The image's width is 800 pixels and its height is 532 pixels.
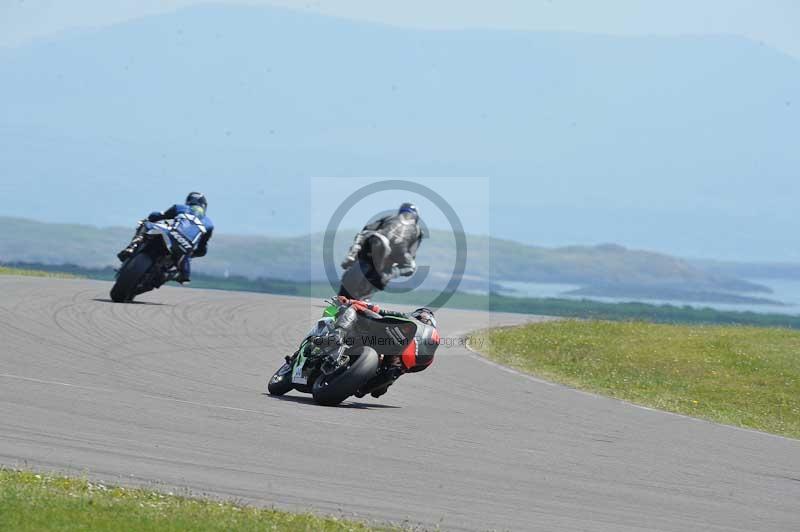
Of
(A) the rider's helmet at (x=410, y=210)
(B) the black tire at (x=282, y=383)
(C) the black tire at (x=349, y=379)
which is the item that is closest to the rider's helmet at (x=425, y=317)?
(C) the black tire at (x=349, y=379)

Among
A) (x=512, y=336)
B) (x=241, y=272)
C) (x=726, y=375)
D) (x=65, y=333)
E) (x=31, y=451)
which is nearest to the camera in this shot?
(x=31, y=451)

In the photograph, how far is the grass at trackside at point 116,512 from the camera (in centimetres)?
830

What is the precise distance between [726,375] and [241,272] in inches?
6271

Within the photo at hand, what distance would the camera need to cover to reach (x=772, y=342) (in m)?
28.4

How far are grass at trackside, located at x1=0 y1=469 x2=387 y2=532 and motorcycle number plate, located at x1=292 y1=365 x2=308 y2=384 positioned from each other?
5.49m

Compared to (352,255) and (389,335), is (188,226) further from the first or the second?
(389,335)

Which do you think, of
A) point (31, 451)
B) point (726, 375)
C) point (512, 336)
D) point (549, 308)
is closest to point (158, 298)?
point (512, 336)

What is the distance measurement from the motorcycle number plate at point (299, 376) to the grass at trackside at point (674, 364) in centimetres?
542

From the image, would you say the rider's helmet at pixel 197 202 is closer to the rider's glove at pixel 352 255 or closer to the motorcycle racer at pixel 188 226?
the motorcycle racer at pixel 188 226

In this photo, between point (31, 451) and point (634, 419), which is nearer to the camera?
point (31, 451)

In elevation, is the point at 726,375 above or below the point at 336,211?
below

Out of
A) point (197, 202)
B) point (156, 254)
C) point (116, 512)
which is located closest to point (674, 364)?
point (197, 202)

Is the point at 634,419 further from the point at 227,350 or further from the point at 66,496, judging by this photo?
the point at 66,496

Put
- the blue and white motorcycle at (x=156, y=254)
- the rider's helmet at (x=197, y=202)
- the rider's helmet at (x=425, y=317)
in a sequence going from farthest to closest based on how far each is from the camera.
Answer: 1. the rider's helmet at (x=197, y=202)
2. the blue and white motorcycle at (x=156, y=254)
3. the rider's helmet at (x=425, y=317)
